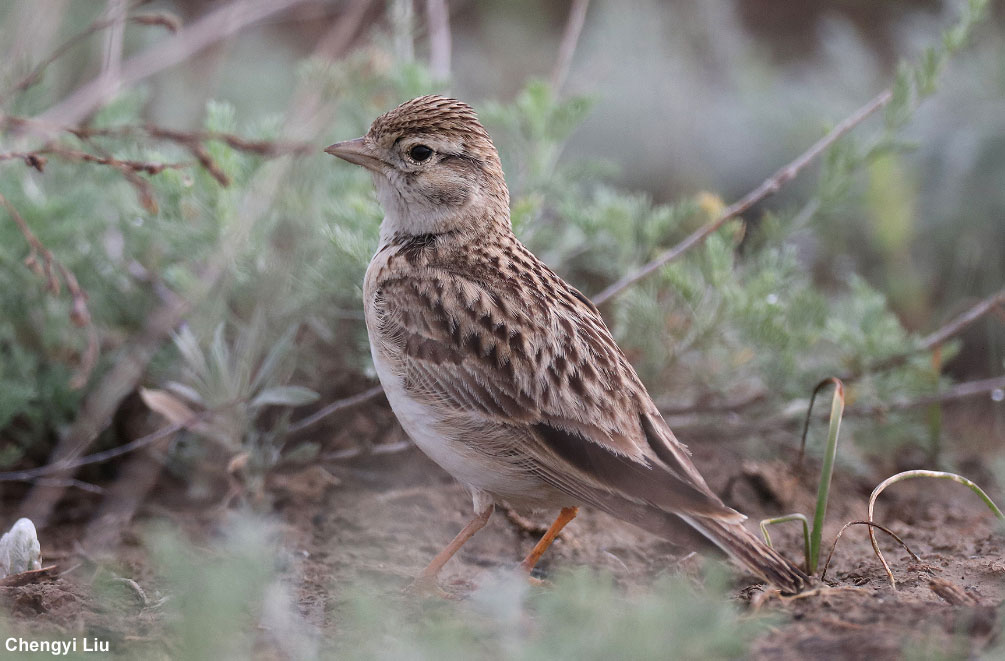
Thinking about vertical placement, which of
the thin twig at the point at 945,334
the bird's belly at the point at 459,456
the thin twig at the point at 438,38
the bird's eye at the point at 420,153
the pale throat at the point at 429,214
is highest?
the thin twig at the point at 438,38

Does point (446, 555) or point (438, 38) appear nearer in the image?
point (446, 555)

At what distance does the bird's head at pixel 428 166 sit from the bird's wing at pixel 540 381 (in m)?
0.37

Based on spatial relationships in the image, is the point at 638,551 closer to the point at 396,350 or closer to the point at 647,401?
the point at 647,401

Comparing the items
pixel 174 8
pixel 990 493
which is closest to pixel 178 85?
pixel 174 8

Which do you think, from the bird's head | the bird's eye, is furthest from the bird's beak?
the bird's eye

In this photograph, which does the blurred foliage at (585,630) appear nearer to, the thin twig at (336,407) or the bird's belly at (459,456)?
the bird's belly at (459,456)

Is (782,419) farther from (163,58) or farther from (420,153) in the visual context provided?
(163,58)

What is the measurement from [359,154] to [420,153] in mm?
271

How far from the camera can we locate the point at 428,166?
4312 millimetres

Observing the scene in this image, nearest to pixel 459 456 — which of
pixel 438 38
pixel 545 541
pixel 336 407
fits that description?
pixel 545 541

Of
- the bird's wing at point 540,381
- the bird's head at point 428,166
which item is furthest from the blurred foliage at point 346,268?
the bird's wing at point 540,381

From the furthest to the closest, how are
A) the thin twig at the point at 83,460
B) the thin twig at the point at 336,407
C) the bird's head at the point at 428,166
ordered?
the thin twig at the point at 336,407
the thin twig at the point at 83,460
the bird's head at the point at 428,166

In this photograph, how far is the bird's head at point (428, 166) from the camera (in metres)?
4.30

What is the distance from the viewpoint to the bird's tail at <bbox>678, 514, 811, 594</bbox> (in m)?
3.20
